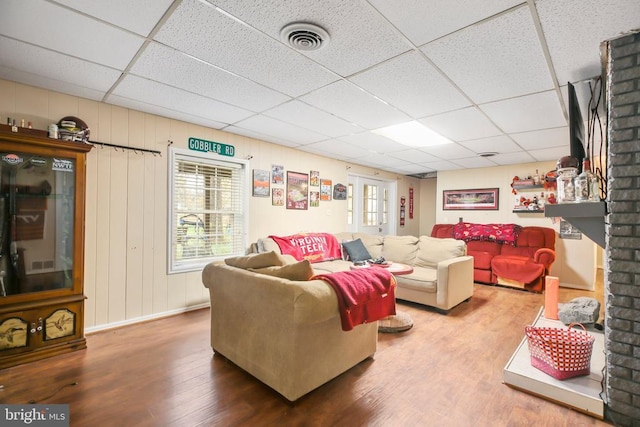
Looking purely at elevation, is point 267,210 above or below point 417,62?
below

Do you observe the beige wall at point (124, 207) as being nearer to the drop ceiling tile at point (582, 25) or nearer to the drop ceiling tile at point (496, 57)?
the drop ceiling tile at point (496, 57)

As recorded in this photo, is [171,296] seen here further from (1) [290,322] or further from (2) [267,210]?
(1) [290,322]

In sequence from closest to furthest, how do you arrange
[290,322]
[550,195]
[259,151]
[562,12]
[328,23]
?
[562,12]
[328,23]
[290,322]
[259,151]
[550,195]

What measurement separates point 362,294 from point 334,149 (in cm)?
324

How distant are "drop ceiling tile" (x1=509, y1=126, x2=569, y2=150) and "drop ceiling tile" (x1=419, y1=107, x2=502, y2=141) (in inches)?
16.9

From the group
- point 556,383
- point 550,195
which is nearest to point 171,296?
point 556,383

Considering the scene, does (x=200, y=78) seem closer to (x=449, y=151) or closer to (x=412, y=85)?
(x=412, y=85)

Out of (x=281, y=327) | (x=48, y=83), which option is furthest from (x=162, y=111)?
(x=281, y=327)

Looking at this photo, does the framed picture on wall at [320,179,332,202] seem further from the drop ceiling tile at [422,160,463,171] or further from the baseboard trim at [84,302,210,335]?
the baseboard trim at [84,302,210,335]

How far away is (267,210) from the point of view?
4.53m

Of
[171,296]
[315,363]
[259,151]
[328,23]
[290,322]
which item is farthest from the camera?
[259,151]

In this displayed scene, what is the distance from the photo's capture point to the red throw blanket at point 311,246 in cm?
428

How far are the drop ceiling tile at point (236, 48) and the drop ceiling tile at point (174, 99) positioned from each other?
75 cm

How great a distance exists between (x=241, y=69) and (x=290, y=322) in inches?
74.1
